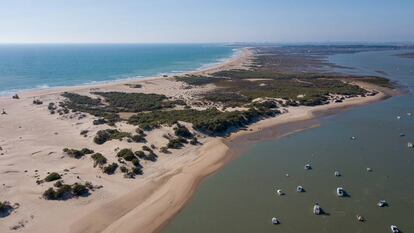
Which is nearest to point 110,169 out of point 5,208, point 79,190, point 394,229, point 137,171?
point 137,171

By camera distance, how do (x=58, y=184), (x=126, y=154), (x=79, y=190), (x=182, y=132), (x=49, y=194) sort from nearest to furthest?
1. (x=49, y=194)
2. (x=79, y=190)
3. (x=58, y=184)
4. (x=126, y=154)
5. (x=182, y=132)

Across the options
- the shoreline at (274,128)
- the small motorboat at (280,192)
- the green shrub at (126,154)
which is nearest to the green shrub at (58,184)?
the green shrub at (126,154)

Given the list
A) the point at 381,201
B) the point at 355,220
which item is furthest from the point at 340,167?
the point at 355,220

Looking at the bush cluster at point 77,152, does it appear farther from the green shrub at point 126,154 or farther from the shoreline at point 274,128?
the shoreline at point 274,128

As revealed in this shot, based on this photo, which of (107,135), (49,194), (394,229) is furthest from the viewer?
(107,135)

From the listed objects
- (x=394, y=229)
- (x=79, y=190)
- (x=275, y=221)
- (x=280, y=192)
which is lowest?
(x=280, y=192)

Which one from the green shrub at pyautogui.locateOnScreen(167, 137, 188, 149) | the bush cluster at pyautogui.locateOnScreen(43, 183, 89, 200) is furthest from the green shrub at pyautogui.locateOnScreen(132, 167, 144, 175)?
the green shrub at pyautogui.locateOnScreen(167, 137, 188, 149)

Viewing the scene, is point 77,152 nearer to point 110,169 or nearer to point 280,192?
point 110,169

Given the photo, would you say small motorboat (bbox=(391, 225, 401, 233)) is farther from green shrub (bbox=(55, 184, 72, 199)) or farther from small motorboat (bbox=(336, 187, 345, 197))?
green shrub (bbox=(55, 184, 72, 199))
